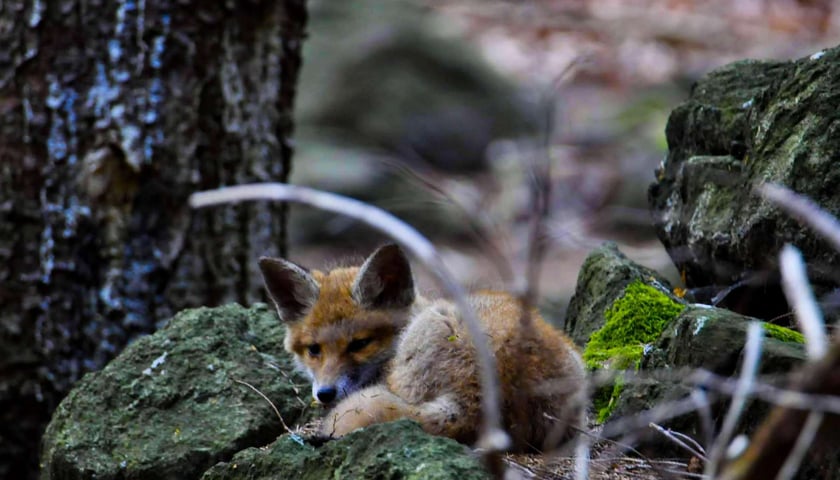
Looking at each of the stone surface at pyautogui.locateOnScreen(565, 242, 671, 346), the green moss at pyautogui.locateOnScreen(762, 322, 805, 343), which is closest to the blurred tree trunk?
the stone surface at pyautogui.locateOnScreen(565, 242, 671, 346)

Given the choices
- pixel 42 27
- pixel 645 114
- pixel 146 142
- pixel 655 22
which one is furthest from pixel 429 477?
pixel 655 22

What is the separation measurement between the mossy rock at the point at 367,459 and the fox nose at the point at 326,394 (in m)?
1.07

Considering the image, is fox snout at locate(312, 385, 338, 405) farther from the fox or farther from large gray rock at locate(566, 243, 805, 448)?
large gray rock at locate(566, 243, 805, 448)

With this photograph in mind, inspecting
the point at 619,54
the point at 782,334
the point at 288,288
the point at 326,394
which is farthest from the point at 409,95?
the point at 782,334

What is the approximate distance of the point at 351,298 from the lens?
19.4ft

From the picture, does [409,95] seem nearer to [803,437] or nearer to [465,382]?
[465,382]

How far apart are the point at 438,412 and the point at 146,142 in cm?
399

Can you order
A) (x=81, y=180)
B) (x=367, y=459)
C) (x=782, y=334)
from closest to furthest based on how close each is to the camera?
(x=367, y=459)
(x=782, y=334)
(x=81, y=180)

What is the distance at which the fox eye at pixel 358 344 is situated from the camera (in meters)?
5.77

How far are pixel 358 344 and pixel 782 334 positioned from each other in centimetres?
251

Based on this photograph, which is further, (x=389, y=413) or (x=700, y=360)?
(x=389, y=413)

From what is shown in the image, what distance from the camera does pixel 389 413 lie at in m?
4.16

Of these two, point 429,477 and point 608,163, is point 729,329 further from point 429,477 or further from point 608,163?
point 608,163

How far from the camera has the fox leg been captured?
4105 mm
